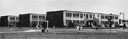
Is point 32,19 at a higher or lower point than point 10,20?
higher

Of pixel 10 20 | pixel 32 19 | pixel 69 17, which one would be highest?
pixel 69 17

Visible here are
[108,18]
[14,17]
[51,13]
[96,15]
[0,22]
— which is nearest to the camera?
[51,13]

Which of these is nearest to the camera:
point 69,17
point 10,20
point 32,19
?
point 69,17

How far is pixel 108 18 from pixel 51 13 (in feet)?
109

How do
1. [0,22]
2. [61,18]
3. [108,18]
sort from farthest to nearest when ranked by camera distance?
1. [0,22]
2. [108,18]
3. [61,18]

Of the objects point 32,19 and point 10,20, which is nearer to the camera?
point 32,19

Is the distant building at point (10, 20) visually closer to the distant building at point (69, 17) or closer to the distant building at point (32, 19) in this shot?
the distant building at point (32, 19)

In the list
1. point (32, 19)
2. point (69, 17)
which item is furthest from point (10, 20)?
point (69, 17)

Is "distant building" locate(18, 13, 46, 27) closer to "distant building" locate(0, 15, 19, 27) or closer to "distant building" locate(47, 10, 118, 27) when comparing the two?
"distant building" locate(0, 15, 19, 27)

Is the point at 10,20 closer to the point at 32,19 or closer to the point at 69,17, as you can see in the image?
the point at 32,19

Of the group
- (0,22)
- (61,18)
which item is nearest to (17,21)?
(0,22)

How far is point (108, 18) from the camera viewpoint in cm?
12131

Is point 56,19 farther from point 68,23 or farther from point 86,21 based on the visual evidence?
point 86,21

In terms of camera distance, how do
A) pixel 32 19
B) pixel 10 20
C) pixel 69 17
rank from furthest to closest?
pixel 10 20 < pixel 32 19 < pixel 69 17
